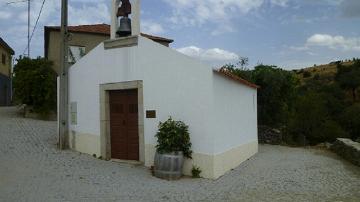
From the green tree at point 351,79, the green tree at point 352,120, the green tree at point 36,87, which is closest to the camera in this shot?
the green tree at point 36,87

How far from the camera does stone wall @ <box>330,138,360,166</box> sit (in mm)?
12373

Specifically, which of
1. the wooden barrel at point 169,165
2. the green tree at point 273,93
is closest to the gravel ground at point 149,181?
the wooden barrel at point 169,165

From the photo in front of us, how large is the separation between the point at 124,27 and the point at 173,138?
12.5ft

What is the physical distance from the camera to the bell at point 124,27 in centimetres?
1145

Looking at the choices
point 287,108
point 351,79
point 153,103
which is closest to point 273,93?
point 287,108

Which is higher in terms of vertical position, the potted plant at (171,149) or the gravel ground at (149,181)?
the potted plant at (171,149)

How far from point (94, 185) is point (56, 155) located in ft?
13.3

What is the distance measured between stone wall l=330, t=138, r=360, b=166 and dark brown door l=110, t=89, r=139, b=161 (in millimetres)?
6578

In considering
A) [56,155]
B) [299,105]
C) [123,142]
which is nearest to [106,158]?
[123,142]

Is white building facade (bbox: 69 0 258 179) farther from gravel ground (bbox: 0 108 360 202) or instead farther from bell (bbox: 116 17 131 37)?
gravel ground (bbox: 0 108 360 202)

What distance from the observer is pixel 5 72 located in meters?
35.6

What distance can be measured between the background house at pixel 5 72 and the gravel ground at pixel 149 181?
75.7ft

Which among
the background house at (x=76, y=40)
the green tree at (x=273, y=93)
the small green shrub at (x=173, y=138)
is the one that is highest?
the background house at (x=76, y=40)

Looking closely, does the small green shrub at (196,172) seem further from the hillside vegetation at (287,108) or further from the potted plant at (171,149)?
the hillside vegetation at (287,108)
